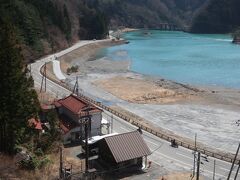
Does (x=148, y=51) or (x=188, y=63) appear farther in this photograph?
(x=148, y=51)

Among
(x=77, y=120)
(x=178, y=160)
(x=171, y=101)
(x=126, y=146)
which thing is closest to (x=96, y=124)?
(x=77, y=120)

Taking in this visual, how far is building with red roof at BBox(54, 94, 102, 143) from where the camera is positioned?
4809 cm

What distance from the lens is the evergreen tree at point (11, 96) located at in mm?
34812

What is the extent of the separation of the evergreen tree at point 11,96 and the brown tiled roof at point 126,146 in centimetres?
836

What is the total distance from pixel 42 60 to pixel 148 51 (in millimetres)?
67715

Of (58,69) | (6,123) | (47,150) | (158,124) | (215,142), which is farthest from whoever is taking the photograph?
(58,69)

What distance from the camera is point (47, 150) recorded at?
134ft

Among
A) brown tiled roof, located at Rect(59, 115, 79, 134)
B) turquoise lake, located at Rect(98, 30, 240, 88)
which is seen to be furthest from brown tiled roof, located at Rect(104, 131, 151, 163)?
turquoise lake, located at Rect(98, 30, 240, 88)

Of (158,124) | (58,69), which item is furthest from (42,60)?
(158,124)

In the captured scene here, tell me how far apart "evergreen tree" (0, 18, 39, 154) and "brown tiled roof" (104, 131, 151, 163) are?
8360mm

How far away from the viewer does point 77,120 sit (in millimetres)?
49500

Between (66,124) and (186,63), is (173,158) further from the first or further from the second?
(186,63)

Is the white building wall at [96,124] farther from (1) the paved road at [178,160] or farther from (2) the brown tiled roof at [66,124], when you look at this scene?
(1) the paved road at [178,160]

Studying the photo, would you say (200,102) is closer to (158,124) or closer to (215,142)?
(158,124)
